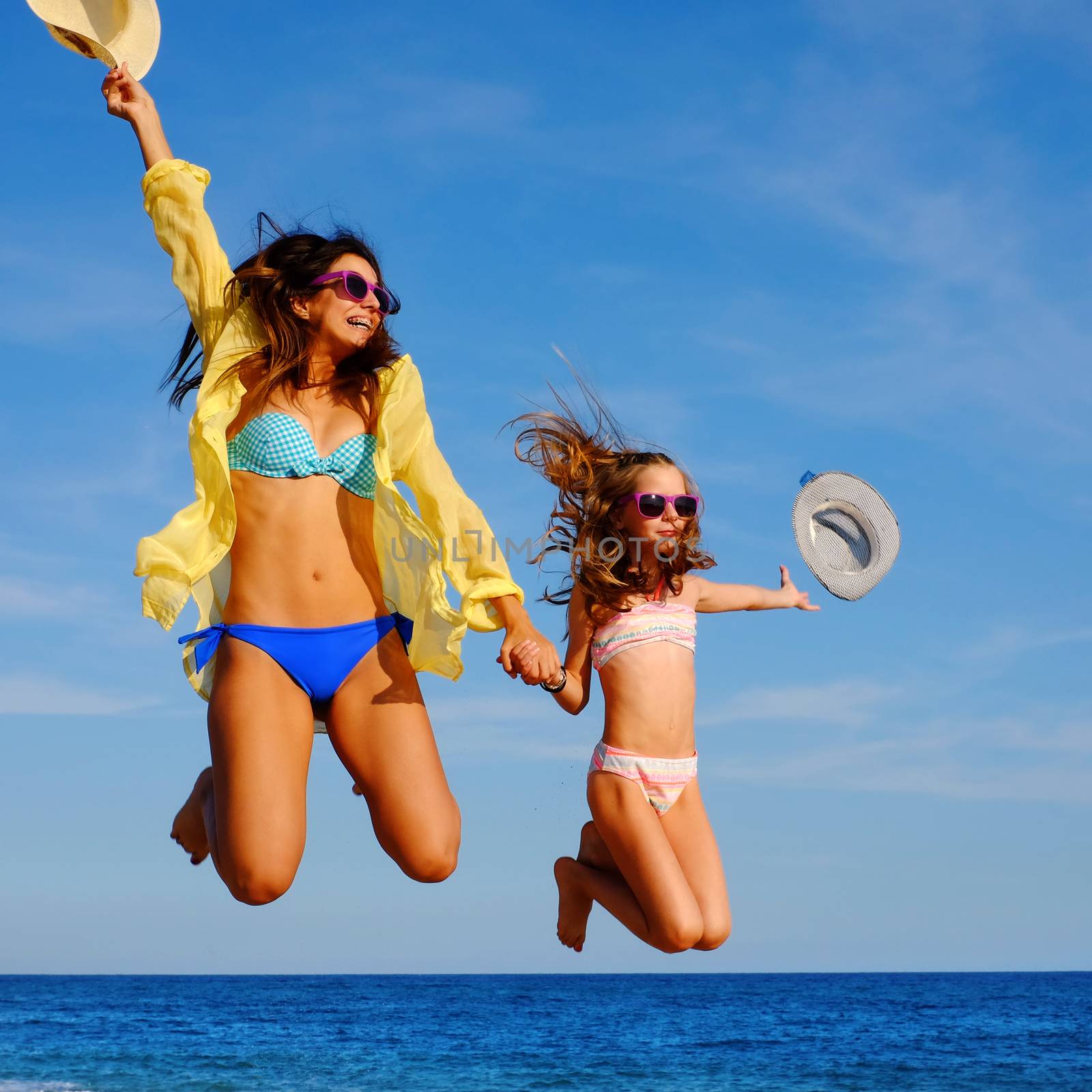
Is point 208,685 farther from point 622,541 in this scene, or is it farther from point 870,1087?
point 870,1087

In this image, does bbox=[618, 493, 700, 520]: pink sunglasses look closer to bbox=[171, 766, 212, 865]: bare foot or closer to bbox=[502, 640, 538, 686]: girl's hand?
bbox=[502, 640, 538, 686]: girl's hand

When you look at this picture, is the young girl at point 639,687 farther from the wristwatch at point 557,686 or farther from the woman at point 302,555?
the woman at point 302,555

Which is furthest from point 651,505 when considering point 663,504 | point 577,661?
point 577,661

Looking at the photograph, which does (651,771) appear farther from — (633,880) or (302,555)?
(302,555)

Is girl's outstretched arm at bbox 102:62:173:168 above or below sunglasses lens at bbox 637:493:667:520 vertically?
above

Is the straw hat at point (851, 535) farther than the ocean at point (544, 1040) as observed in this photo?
No

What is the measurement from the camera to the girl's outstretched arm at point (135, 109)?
6180 millimetres

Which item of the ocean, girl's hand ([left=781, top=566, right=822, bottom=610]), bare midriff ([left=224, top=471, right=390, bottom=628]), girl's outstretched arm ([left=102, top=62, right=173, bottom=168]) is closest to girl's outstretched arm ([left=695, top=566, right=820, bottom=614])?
girl's hand ([left=781, top=566, right=822, bottom=610])

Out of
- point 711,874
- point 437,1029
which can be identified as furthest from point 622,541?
point 437,1029

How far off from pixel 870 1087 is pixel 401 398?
135ft

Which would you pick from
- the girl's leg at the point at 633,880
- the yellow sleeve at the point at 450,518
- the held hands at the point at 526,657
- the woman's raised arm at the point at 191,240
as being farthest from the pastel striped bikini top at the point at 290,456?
the girl's leg at the point at 633,880

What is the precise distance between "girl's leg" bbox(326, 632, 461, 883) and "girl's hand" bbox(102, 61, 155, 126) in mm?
2831

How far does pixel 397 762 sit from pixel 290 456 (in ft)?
4.65

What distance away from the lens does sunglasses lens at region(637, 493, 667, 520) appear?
6621mm
